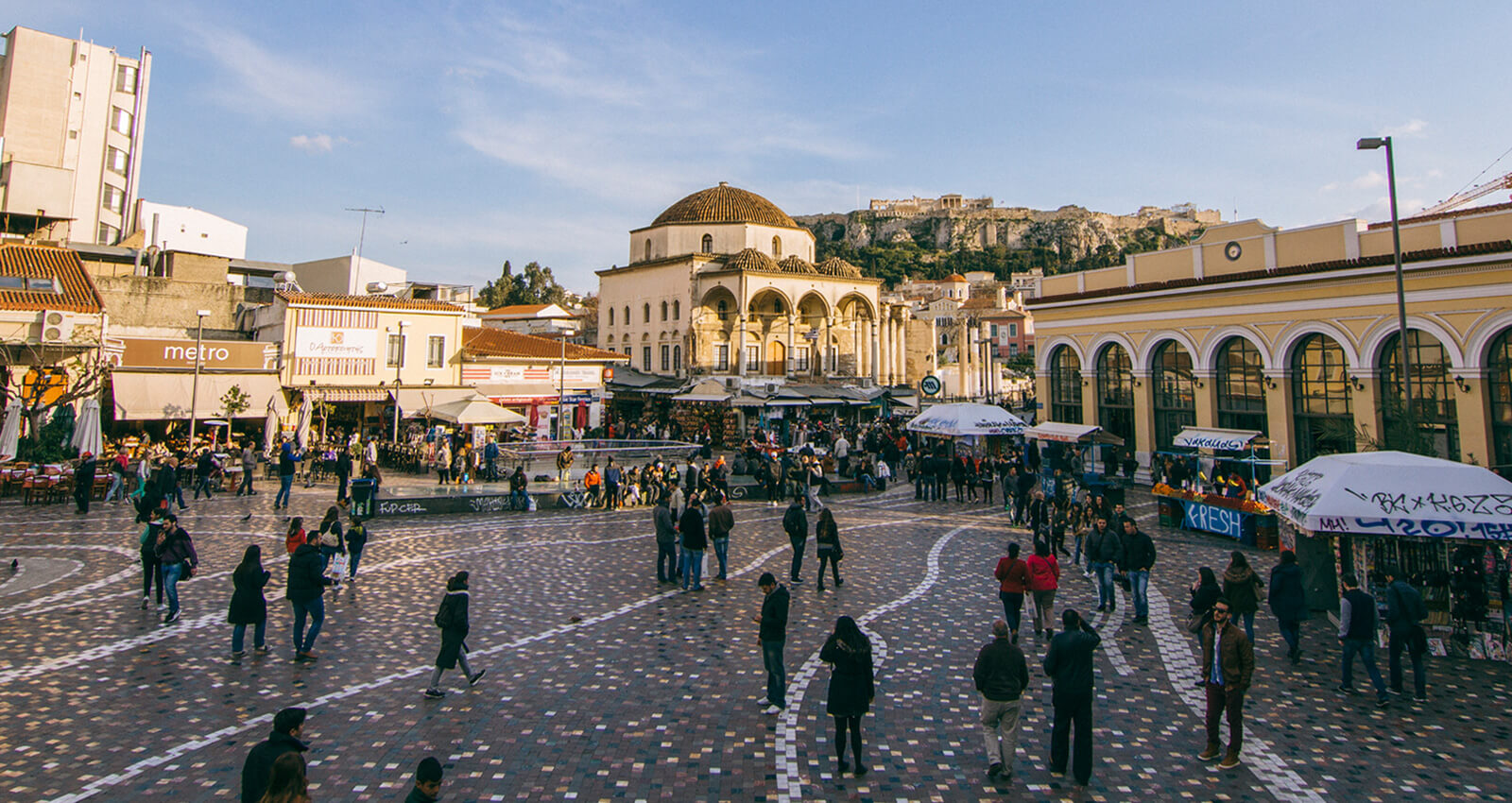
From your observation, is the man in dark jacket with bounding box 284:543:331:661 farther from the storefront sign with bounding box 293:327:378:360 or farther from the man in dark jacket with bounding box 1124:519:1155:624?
the storefront sign with bounding box 293:327:378:360

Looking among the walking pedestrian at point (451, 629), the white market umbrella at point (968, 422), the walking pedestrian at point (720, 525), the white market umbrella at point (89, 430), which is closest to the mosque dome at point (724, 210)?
the white market umbrella at point (968, 422)

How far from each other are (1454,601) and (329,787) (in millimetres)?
11752

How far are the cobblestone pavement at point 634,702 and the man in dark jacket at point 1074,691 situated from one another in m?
0.25

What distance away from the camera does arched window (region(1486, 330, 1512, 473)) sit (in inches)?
715

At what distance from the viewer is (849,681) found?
5953mm

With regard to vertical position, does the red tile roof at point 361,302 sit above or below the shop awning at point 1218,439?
above

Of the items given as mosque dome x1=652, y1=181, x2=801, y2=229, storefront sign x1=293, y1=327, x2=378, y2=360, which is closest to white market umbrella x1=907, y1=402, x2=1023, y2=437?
storefront sign x1=293, y1=327, x2=378, y2=360

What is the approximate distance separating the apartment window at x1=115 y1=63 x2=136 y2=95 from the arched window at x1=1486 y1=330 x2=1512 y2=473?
59.3 meters

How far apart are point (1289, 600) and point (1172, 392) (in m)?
18.7

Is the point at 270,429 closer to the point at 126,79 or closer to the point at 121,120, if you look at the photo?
the point at 121,120

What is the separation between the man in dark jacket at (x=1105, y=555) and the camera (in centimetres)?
1003

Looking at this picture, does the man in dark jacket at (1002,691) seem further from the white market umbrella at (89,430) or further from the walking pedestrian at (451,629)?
the white market umbrella at (89,430)

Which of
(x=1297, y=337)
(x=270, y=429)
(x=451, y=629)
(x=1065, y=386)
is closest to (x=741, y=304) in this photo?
(x=1065, y=386)

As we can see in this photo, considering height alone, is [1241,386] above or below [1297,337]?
below
